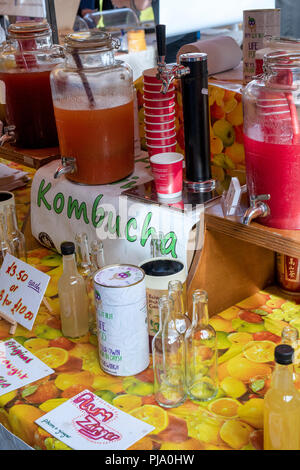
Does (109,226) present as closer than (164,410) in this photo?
No

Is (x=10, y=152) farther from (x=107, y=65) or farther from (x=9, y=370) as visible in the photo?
(x=9, y=370)

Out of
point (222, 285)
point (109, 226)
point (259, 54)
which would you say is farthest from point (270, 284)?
point (259, 54)

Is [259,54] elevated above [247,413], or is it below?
above

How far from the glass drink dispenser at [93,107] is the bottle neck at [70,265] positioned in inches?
11.0

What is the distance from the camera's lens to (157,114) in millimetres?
1396

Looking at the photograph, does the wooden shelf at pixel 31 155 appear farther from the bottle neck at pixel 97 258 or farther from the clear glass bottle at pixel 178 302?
the clear glass bottle at pixel 178 302

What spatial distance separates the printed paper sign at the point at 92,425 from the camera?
0.98 meters

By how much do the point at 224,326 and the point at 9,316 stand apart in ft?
1.68

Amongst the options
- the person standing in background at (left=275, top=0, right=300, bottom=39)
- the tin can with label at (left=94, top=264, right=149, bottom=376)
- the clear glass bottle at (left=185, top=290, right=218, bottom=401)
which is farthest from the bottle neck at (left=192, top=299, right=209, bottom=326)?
the person standing in background at (left=275, top=0, right=300, bottom=39)

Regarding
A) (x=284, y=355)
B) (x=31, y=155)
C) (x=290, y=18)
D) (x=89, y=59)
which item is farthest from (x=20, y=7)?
(x=290, y=18)

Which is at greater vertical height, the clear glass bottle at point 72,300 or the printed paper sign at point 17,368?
the clear glass bottle at point 72,300

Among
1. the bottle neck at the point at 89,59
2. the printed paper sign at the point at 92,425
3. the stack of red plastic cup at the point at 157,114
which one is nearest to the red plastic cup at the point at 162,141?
the stack of red plastic cup at the point at 157,114
